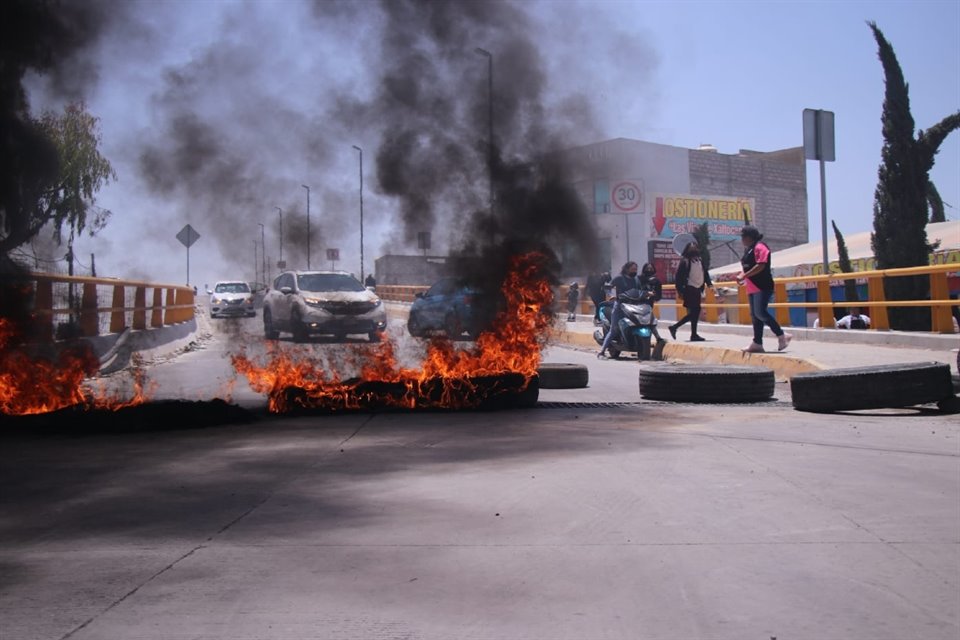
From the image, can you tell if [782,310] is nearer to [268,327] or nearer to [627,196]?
[627,196]

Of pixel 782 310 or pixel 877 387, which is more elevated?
pixel 782 310

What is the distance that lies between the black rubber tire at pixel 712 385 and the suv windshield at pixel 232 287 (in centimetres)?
568

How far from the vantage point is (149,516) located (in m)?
5.12

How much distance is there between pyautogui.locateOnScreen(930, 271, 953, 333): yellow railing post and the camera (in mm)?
13516

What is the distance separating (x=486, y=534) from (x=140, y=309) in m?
13.6

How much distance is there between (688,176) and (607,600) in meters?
57.0

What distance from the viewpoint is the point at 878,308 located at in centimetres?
1519

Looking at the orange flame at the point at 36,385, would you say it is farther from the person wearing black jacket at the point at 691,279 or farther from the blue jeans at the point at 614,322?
the person wearing black jacket at the point at 691,279

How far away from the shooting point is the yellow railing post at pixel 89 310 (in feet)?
44.4

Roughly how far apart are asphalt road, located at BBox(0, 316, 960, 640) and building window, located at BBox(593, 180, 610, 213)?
20.4 feet

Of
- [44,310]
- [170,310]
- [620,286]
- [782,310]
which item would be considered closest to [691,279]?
[620,286]

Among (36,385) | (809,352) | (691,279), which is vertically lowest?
(36,385)

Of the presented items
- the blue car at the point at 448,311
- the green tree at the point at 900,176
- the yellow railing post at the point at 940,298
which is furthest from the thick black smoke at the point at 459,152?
the green tree at the point at 900,176

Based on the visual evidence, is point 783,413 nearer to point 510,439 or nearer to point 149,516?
point 510,439
